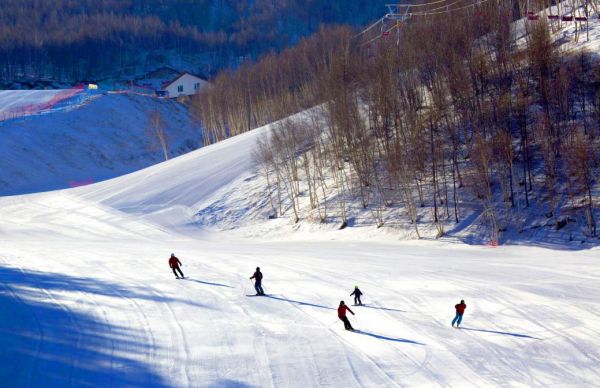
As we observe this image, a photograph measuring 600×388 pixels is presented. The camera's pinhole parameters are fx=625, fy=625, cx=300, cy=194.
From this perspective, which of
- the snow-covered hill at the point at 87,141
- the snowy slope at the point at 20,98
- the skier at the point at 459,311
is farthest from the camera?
the snowy slope at the point at 20,98

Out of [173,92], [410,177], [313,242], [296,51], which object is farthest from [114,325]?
[173,92]

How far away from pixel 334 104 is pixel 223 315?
2720 cm

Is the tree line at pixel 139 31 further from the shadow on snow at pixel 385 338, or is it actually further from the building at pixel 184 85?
the shadow on snow at pixel 385 338

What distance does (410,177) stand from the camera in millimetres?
36500

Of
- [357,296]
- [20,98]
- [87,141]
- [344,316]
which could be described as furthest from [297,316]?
[20,98]

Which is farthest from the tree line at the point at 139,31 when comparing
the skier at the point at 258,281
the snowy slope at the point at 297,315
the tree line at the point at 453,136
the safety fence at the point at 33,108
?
the skier at the point at 258,281

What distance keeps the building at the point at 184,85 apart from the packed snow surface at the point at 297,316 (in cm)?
7530

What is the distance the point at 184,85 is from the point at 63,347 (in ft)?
311

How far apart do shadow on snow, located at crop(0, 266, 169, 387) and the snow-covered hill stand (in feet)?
139

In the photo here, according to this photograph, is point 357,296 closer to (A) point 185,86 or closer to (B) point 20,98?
(B) point 20,98

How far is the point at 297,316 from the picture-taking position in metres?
18.7

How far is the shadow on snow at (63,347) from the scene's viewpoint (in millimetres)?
14297

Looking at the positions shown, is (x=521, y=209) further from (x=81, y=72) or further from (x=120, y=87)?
(x=81, y=72)

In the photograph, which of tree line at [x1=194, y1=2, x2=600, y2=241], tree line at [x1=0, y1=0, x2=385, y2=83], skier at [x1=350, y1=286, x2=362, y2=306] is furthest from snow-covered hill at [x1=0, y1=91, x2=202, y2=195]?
skier at [x1=350, y1=286, x2=362, y2=306]
